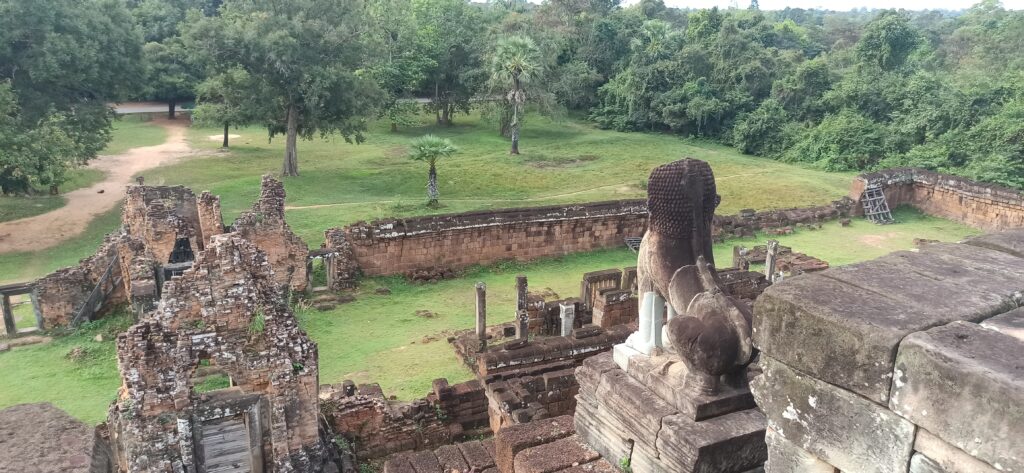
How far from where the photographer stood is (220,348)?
23.9 feet

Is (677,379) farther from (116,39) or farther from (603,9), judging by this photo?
(603,9)

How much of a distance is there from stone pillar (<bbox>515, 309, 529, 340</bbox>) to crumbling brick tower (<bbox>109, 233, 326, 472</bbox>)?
Answer: 4805mm

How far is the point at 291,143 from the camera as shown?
25.0 metres

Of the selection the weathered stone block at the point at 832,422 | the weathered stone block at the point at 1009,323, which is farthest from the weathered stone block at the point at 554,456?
the weathered stone block at the point at 1009,323

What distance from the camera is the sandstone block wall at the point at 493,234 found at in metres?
16.1

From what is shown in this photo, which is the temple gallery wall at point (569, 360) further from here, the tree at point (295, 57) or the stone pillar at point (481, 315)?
the tree at point (295, 57)

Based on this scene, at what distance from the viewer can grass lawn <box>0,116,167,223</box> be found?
20.3 metres

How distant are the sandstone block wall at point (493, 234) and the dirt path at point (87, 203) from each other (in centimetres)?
875

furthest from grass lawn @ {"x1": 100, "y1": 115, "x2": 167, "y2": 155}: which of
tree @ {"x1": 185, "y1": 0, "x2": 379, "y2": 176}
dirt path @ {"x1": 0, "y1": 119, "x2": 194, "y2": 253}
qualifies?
tree @ {"x1": 185, "y1": 0, "x2": 379, "y2": 176}

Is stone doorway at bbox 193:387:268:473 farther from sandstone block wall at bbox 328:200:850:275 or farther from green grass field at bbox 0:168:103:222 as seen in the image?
green grass field at bbox 0:168:103:222

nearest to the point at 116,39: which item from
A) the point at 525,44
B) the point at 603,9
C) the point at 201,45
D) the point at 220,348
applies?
the point at 201,45

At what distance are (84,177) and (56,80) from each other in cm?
521

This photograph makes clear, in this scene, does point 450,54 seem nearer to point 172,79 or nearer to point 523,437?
point 172,79

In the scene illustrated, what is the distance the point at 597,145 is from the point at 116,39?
70.7 ft
